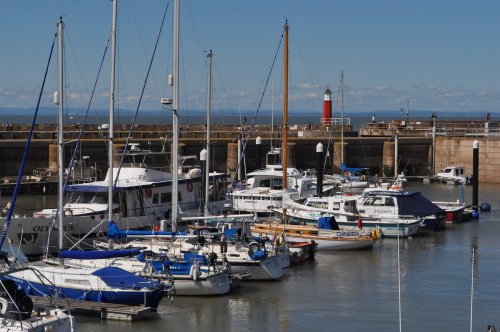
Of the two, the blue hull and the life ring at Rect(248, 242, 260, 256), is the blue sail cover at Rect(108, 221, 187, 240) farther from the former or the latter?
the blue hull

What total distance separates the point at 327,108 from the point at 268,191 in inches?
1341

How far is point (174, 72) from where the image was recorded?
3284cm

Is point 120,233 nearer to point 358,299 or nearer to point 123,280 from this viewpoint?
point 123,280

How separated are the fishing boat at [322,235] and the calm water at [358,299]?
1.06ft

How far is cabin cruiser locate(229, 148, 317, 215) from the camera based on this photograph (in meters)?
44.2

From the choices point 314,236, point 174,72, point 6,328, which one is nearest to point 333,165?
point 314,236

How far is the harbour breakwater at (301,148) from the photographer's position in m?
60.5

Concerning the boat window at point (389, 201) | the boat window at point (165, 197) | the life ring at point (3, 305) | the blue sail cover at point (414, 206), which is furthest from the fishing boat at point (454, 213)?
the life ring at point (3, 305)

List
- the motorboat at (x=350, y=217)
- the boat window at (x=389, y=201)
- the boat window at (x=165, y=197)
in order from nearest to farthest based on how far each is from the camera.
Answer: the boat window at (x=165, y=197) < the motorboat at (x=350, y=217) < the boat window at (x=389, y=201)

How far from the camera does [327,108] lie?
78625mm

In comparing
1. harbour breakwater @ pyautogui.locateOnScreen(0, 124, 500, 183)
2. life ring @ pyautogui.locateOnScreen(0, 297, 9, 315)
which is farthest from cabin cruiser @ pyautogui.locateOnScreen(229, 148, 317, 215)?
life ring @ pyautogui.locateOnScreen(0, 297, 9, 315)

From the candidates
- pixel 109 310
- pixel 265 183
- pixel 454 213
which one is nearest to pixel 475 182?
pixel 454 213

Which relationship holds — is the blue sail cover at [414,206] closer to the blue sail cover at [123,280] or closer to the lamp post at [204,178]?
the lamp post at [204,178]

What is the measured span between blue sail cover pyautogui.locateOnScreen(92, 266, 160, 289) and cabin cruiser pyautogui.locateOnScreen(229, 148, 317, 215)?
16.6 metres
